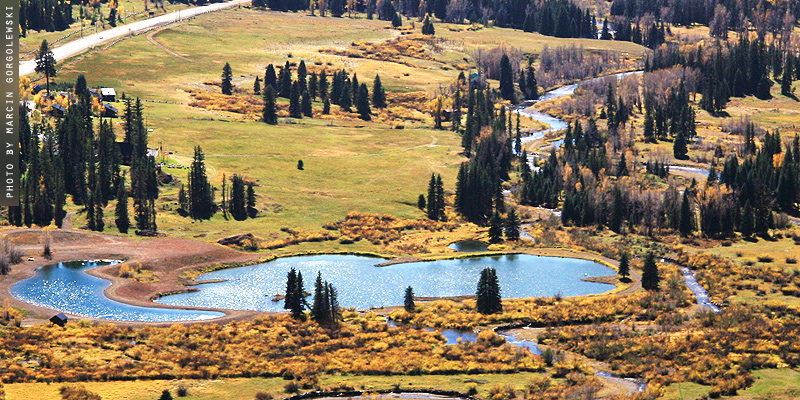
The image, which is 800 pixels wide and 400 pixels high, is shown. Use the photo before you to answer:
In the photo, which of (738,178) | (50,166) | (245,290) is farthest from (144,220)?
(738,178)

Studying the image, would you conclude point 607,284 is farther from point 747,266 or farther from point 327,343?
point 327,343

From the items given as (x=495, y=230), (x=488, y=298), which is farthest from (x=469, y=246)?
(x=488, y=298)

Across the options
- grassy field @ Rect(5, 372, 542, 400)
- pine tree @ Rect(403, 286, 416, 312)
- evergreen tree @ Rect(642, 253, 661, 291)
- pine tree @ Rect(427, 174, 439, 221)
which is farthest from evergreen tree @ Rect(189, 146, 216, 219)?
grassy field @ Rect(5, 372, 542, 400)

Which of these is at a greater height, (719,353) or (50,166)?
(50,166)

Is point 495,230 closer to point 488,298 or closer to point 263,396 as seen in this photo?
point 488,298

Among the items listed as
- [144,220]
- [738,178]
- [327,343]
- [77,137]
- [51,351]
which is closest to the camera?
[51,351]

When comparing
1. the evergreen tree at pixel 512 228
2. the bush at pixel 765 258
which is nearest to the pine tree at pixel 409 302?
the evergreen tree at pixel 512 228

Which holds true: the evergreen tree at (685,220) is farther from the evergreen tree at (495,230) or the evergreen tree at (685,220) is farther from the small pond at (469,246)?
the small pond at (469,246)
